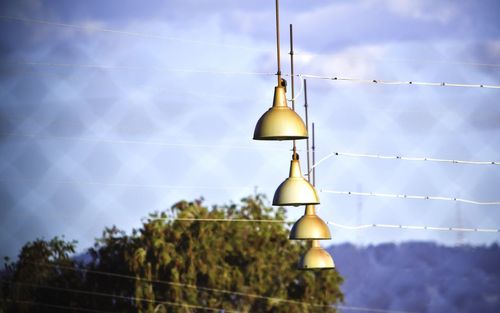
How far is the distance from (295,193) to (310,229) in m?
2.01

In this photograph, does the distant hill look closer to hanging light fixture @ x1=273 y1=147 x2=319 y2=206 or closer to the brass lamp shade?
hanging light fixture @ x1=273 y1=147 x2=319 y2=206

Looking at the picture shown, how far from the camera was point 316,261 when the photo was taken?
1808 centimetres

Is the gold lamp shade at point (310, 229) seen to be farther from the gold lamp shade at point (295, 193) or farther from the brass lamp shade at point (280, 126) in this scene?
the brass lamp shade at point (280, 126)

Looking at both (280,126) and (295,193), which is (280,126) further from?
(295,193)

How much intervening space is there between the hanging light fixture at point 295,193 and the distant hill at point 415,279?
120ft

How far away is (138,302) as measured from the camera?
48.2m

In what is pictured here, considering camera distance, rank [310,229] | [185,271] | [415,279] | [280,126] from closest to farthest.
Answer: [280,126] → [310,229] → [185,271] → [415,279]

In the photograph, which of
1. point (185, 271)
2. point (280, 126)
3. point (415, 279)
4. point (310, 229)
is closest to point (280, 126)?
point (280, 126)

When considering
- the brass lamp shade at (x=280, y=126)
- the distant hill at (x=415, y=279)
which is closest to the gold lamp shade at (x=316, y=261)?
the brass lamp shade at (x=280, y=126)

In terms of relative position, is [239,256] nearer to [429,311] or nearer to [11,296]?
[11,296]

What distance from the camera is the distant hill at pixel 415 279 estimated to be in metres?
58.2

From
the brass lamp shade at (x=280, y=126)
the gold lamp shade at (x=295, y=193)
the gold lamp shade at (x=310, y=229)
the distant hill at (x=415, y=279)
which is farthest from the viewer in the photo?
the distant hill at (x=415, y=279)

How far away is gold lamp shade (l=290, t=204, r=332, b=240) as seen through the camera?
57.2 ft

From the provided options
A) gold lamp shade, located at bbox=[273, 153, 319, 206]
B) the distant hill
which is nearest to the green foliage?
the distant hill
